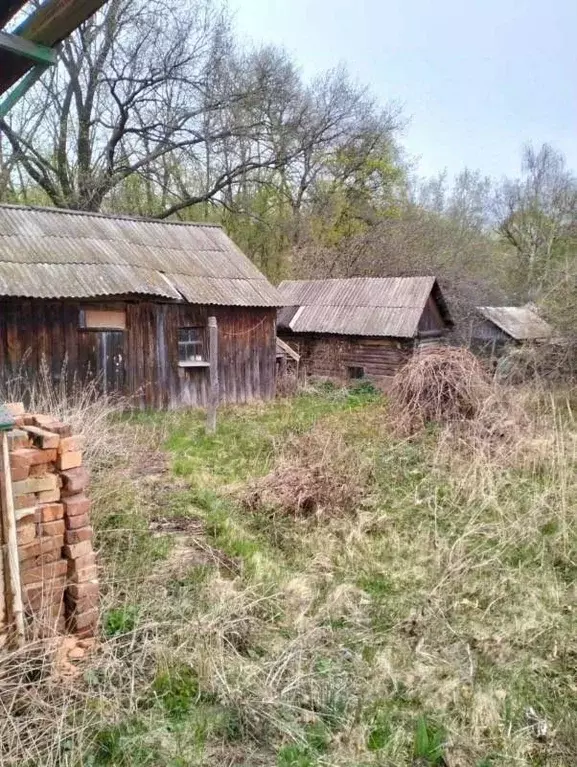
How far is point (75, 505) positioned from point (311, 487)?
3.20 m

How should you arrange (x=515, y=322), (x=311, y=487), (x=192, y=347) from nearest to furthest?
(x=311, y=487)
(x=192, y=347)
(x=515, y=322)

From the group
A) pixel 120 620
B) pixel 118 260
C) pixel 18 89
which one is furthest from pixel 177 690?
pixel 118 260

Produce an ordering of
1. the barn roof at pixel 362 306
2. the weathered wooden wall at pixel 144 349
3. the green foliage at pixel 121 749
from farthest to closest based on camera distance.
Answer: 1. the barn roof at pixel 362 306
2. the weathered wooden wall at pixel 144 349
3. the green foliage at pixel 121 749

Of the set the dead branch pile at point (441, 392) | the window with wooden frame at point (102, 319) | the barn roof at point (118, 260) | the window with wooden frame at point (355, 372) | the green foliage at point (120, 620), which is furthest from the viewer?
the window with wooden frame at point (355, 372)

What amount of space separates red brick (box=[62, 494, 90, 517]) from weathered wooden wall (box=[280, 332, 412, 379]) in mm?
13343

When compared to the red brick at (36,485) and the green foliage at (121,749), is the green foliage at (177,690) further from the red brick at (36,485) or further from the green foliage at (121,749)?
the red brick at (36,485)

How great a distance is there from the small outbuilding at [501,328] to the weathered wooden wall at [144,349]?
928 cm

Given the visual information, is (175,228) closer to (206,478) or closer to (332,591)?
(206,478)

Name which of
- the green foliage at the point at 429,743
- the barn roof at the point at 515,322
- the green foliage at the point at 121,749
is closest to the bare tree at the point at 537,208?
the barn roof at the point at 515,322

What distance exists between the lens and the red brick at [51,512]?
9.82 ft

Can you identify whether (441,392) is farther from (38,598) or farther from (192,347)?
(38,598)

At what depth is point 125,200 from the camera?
2161 centimetres

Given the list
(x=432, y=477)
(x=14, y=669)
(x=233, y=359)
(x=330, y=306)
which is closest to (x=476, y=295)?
(x=330, y=306)

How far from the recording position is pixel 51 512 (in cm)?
302
